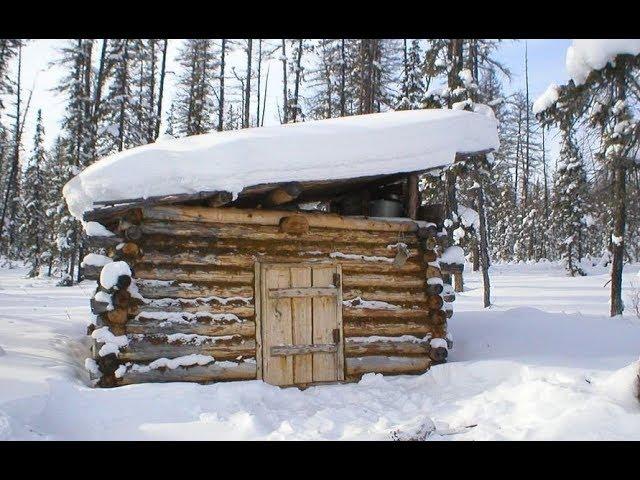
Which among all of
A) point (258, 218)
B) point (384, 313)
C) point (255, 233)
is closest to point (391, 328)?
point (384, 313)

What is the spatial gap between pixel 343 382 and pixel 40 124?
3894 centimetres

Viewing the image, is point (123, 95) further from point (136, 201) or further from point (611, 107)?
point (611, 107)

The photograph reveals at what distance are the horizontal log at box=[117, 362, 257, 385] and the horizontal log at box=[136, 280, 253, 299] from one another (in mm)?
964

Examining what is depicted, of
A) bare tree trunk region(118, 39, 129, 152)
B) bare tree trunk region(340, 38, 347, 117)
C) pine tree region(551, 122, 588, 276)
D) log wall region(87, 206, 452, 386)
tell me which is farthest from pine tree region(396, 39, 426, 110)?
log wall region(87, 206, 452, 386)

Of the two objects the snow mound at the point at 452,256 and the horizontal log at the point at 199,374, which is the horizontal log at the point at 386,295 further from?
the horizontal log at the point at 199,374

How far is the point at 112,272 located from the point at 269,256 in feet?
7.21

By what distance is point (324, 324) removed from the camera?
7676mm

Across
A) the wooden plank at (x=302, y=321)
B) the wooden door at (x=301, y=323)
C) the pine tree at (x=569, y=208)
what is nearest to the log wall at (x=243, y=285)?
the wooden door at (x=301, y=323)

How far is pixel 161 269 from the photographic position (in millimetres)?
6832

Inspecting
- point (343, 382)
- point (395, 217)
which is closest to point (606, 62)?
point (395, 217)

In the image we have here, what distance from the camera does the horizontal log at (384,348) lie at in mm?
7777
